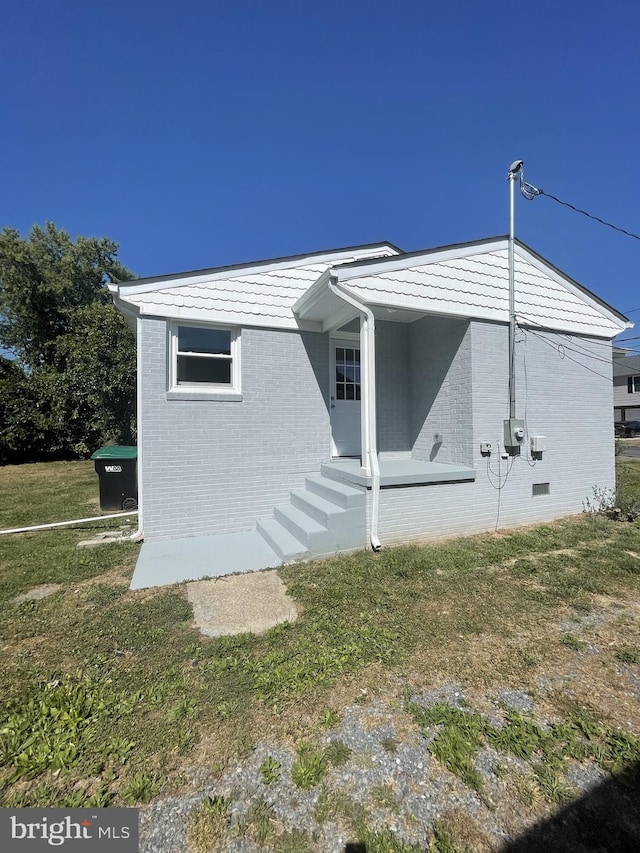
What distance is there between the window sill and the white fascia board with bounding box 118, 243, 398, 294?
1494mm

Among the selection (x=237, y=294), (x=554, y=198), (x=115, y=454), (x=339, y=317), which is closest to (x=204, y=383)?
(x=237, y=294)

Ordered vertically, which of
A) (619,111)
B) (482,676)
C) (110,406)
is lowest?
(482,676)

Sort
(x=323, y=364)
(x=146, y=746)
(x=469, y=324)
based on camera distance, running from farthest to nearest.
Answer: (x=323, y=364) < (x=469, y=324) < (x=146, y=746)

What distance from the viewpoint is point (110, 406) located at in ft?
45.9

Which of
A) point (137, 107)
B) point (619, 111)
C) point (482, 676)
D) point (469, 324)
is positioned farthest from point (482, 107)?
point (482, 676)

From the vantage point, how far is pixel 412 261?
17.8ft

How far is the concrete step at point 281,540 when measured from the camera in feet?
14.8

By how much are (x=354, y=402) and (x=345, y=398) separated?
181mm

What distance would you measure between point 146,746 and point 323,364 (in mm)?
5258

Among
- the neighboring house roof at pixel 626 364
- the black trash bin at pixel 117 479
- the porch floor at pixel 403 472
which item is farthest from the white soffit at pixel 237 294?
the neighboring house roof at pixel 626 364

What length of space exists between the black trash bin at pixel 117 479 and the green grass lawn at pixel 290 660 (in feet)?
8.49

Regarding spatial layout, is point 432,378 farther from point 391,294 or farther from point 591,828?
point 591,828

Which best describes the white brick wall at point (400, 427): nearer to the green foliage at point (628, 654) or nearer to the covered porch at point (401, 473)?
the covered porch at point (401, 473)

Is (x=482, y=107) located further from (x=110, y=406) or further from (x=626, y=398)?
(x=626, y=398)
